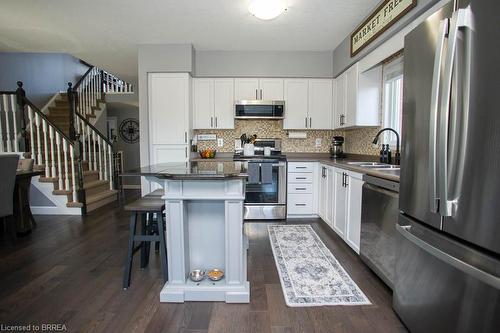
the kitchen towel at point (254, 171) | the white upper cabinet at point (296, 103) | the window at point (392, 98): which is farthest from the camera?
the white upper cabinet at point (296, 103)

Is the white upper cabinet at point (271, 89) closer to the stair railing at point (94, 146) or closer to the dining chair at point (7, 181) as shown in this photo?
the dining chair at point (7, 181)

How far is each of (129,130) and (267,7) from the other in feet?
21.4

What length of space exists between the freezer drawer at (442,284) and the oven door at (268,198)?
2.16 meters

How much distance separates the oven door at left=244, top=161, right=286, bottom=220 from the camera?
372 centimetres

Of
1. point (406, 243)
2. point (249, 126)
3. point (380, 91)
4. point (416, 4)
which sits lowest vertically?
point (406, 243)

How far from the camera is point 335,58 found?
3941 mm

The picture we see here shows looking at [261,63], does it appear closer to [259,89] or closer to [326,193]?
[259,89]

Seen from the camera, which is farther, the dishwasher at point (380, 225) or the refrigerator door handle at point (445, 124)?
the dishwasher at point (380, 225)

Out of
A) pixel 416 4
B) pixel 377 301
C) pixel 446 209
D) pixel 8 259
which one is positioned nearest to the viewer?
pixel 446 209

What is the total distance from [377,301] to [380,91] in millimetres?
2462

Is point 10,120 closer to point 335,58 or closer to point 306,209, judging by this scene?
point 306,209

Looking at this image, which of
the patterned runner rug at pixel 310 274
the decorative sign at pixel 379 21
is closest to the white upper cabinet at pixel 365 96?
the decorative sign at pixel 379 21

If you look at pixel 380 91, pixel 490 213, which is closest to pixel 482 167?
pixel 490 213

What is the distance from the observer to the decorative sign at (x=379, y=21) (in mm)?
2229
